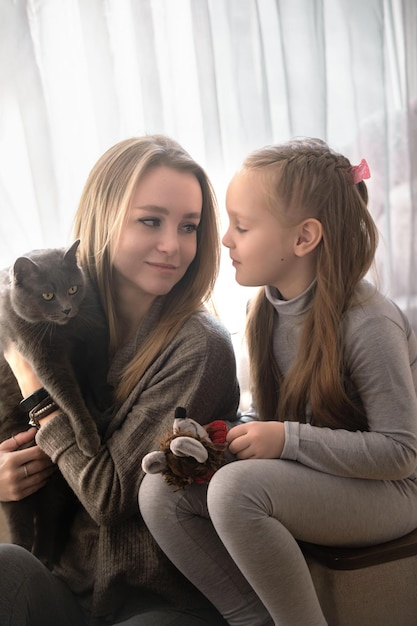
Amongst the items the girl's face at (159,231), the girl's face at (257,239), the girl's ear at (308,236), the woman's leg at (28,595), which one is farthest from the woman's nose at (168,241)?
the woman's leg at (28,595)

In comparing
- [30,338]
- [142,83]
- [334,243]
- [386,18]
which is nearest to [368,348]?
[334,243]

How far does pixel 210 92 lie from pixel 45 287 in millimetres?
829

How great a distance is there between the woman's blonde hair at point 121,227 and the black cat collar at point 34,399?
0.15 m

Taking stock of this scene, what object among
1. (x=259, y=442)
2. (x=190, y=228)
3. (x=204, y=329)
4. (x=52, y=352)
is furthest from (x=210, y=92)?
(x=259, y=442)

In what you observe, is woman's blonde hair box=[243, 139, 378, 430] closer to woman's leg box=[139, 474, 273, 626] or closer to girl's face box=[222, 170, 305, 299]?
girl's face box=[222, 170, 305, 299]

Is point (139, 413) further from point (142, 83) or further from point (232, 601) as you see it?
point (142, 83)

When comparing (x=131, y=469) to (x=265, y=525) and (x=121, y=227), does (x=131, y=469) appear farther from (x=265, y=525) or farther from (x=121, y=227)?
(x=121, y=227)

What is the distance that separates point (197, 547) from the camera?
3.88 ft

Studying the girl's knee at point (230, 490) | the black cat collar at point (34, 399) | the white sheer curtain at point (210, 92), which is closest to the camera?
the girl's knee at point (230, 490)

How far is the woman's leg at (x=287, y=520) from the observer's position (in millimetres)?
1073

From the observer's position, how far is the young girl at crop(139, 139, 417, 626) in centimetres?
109

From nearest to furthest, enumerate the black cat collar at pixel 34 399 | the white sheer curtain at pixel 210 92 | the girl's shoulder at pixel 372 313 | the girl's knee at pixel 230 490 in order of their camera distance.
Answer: the girl's knee at pixel 230 490 < the girl's shoulder at pixel 372 313 < the black cat collar at pixel 34 399 < the white sheer curtain at pixel 210 92

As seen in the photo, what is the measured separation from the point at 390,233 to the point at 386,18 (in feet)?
2.14

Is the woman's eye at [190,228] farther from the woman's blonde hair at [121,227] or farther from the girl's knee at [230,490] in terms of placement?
the girl's knee at [230,490]
